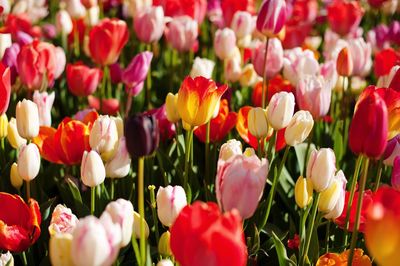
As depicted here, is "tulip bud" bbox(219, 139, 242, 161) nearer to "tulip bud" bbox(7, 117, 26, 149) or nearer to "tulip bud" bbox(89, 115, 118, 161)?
"tulip bud" bbox(89, 115, 118, 161)

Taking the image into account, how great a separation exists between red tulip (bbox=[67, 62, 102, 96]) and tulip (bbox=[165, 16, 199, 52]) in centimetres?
36

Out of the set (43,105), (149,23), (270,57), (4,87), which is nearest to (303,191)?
(4,87)

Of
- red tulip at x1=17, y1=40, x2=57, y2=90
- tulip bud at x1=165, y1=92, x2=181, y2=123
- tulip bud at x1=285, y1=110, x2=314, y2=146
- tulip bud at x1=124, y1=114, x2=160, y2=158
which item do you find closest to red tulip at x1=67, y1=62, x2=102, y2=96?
red tulip at x1=17, y1=40, x2=57, y2=90

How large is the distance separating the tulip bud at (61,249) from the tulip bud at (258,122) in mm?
627

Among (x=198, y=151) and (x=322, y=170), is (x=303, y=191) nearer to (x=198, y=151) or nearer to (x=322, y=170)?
(x=322, y=170)

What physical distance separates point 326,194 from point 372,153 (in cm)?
23

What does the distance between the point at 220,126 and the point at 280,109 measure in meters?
0.33

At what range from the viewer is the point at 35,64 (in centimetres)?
186

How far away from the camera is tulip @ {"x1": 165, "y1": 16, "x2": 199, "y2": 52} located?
Answer: 7.65ft

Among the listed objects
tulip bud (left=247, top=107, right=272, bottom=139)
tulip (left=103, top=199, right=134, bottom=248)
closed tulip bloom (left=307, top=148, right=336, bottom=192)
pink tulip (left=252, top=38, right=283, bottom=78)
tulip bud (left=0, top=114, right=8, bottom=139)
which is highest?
tulip (left=103, top=199, right=134, bottom=248)

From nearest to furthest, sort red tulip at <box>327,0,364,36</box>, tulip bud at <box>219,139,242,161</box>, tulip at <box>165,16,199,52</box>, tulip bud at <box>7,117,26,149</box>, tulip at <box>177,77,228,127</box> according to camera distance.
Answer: tulip bud at <box>219,139,242,161</box> < tulip at <box>177,77,228,127</box> < tulip bud at <box>7,117,26,149</box> < tulip at <box>165,16,199,52</box> < red tulip at <box>327,0,364,36</box>

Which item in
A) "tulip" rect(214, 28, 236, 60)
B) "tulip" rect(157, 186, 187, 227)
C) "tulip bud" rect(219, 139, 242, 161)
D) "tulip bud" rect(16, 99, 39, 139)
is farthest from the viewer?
"tulip" rect(214, 28, 236, 60)

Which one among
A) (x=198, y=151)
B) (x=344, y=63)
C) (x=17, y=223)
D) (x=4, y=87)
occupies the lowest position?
(x=198, y=151)

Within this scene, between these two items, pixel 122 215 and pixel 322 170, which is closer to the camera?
pixel 122 215
